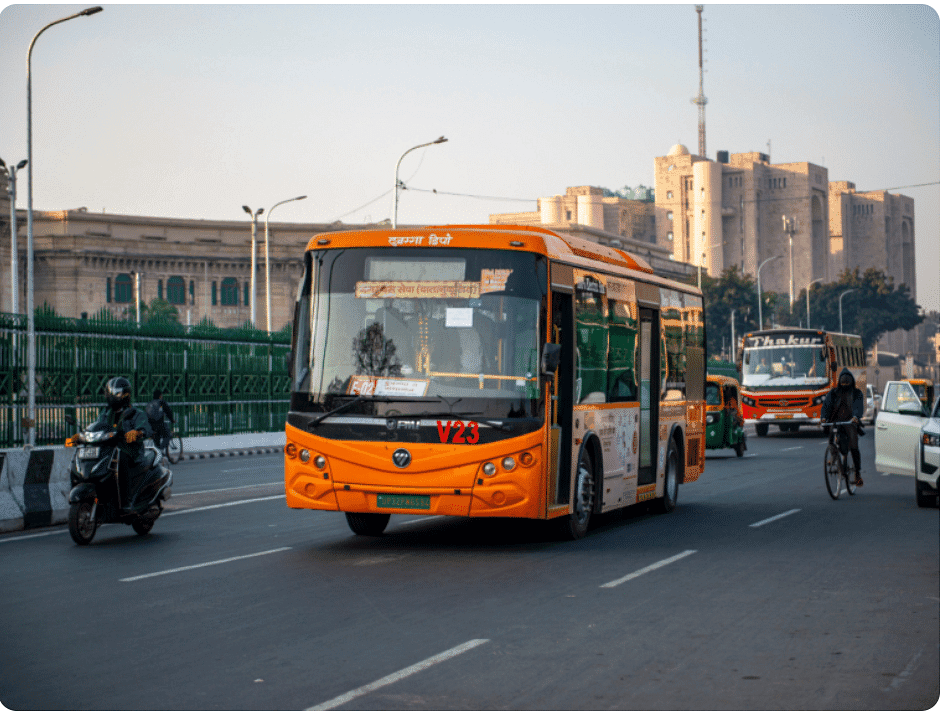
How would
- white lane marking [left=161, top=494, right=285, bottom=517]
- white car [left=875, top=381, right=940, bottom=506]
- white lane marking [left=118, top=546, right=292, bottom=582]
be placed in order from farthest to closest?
1. white car [left=875, top=381, right=940, bottom=506]
2. white lane marking [left=161, top=494, right=285, bottom=517]
3. white lane marking [left=118, top=546, right=292, bottom=582]

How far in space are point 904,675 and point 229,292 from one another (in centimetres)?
9576

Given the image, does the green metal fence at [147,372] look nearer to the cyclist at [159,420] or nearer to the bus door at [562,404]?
the cyclist at [159,420]

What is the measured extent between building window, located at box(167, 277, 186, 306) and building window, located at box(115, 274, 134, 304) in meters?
2.85

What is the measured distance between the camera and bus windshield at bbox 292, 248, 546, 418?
1209cm

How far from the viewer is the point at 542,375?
40.0 feet

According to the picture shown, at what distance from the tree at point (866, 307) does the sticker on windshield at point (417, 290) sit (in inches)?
4654

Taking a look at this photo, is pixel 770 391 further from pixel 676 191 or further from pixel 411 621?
pixel 676 191

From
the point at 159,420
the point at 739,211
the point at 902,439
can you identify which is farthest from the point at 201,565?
the point at 739,211

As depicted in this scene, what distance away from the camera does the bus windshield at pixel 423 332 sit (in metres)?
12.1

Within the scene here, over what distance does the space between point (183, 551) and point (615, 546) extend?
412 cm

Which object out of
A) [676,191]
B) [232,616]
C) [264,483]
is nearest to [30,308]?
[264,483]

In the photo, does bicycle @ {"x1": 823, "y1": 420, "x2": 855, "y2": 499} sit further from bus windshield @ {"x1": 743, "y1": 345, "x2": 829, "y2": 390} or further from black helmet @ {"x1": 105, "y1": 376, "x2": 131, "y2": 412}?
bus windshield @ {"x1": 743, "y1": 345, "x2": 829, "y2": 390}

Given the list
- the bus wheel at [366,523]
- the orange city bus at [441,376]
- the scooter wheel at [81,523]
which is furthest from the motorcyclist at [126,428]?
the bus wheel at [366,523]

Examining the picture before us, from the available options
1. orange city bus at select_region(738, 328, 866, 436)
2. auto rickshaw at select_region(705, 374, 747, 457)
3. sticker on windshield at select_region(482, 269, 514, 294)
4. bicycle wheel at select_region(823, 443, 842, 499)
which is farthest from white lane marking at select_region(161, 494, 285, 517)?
orange city bus at select_region(738, 328, 866, 436)
